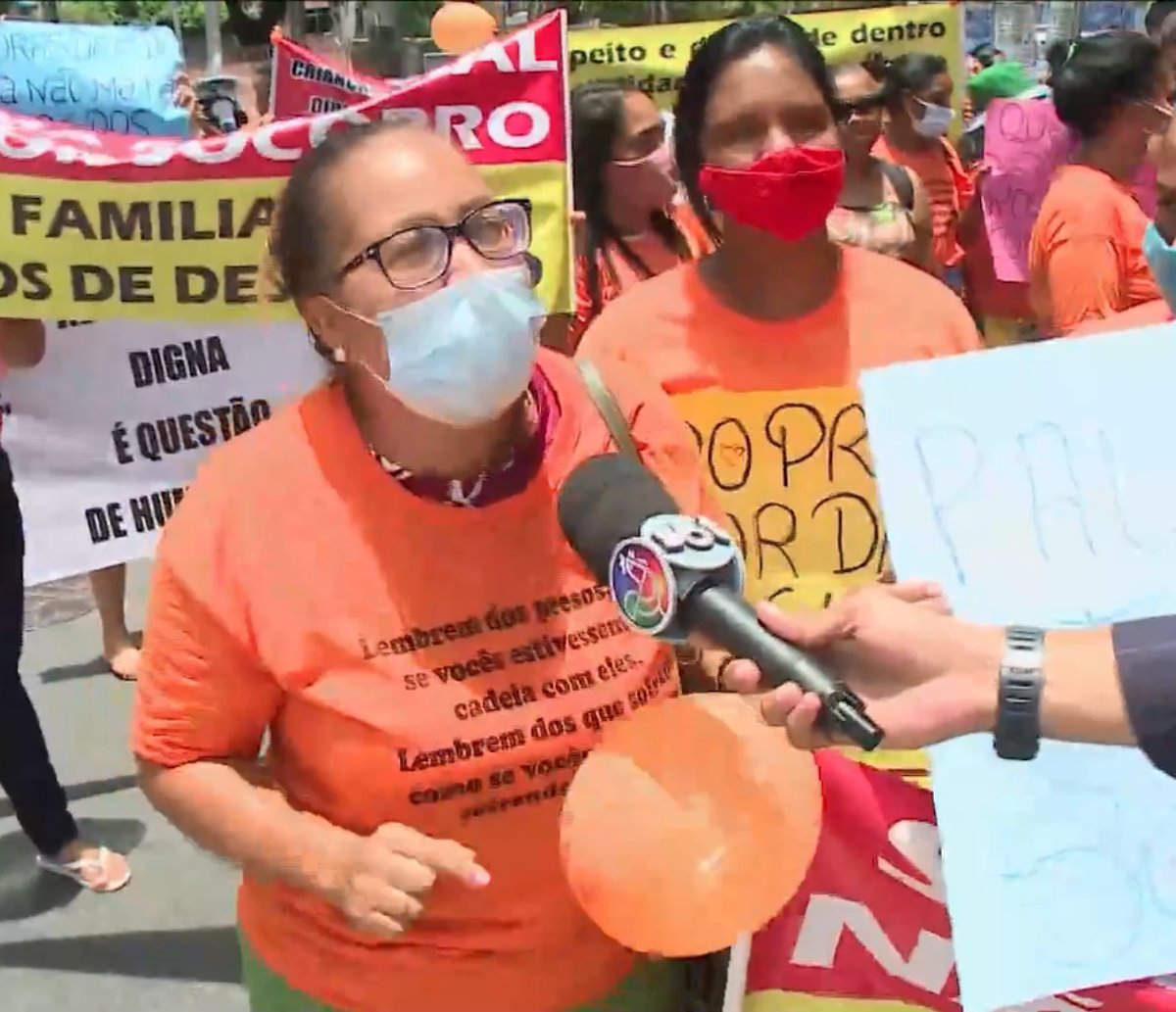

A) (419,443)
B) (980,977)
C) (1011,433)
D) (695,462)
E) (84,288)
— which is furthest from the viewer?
(84,288)

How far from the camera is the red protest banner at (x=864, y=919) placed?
70.1 inches

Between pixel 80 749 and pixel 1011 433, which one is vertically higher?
pixel 1011 433

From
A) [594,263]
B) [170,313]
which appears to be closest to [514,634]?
[170,313]

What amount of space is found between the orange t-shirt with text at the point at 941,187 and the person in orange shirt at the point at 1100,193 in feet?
4.08

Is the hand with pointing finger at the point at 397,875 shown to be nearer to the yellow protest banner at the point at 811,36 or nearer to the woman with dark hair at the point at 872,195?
the woman with dark hair at the point at 872,195

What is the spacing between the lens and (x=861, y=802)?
180 cm

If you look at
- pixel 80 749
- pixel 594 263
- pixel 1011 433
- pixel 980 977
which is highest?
pixel 1011 433

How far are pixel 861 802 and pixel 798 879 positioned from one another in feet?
0.99

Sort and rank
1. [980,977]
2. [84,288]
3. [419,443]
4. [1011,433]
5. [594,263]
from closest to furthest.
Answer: [980,977], [1011,433], [419,443], [84,288], [594,263]

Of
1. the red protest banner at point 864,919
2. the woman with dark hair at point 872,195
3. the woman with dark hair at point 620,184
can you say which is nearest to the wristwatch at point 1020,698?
the red protest banner at point 864,919

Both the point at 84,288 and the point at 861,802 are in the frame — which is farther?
the point at 84,288

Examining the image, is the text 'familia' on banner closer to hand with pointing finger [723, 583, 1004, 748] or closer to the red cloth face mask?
the red cloth face mask

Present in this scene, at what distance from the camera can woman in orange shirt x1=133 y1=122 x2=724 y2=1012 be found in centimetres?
161

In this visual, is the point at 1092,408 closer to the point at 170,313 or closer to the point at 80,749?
the point at 170,313
